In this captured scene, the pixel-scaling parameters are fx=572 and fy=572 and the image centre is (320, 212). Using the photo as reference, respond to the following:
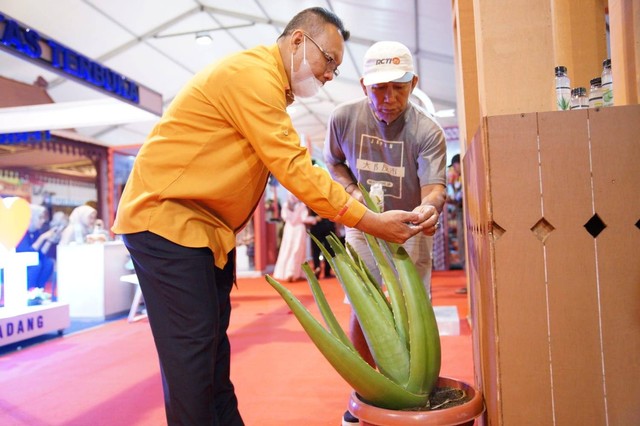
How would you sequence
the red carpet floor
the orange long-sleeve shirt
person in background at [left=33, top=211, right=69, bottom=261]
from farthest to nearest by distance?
person in background at [left=33, top=211, right=69, bottom=261] < the red carpet floor < the orange long-sleeve shirt

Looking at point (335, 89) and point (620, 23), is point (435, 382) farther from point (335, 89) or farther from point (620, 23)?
point (335, 89)

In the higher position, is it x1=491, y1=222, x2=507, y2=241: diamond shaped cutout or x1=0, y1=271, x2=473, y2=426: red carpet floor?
x1=491, y1=222, x2=507, y2=241: diamond shaped cutout

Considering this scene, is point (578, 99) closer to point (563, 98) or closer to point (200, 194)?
point (563, 98)

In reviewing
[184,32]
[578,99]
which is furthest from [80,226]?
[578,99]

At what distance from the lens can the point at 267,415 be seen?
7.95 ft

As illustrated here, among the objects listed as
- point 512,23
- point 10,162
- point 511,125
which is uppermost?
point 10,162

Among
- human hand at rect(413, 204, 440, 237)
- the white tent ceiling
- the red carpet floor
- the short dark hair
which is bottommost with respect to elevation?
the red carpet floor

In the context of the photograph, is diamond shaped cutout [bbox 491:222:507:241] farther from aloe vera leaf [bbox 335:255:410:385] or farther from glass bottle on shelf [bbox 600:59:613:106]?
glass bottle on shelf [bbox 600:59:613:106]

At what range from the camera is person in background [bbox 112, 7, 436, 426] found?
1465 mm

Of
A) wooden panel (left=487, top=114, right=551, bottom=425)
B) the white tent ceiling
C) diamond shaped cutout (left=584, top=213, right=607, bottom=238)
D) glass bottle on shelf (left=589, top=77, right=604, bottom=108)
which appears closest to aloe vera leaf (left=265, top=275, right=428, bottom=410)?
wooden panel (left=487, top=114, right=551, bottom=425)

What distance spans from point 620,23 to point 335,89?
9.39 m

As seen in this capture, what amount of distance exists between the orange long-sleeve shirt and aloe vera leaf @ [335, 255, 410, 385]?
0.21 meters

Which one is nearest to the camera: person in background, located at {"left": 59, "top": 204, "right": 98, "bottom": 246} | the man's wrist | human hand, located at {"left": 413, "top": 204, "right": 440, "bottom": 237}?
human hand, located at {"left": 413, "top": 204, "right": 440, "bottom": 237}

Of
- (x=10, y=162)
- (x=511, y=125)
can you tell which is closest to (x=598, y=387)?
(x=511, y=125)
